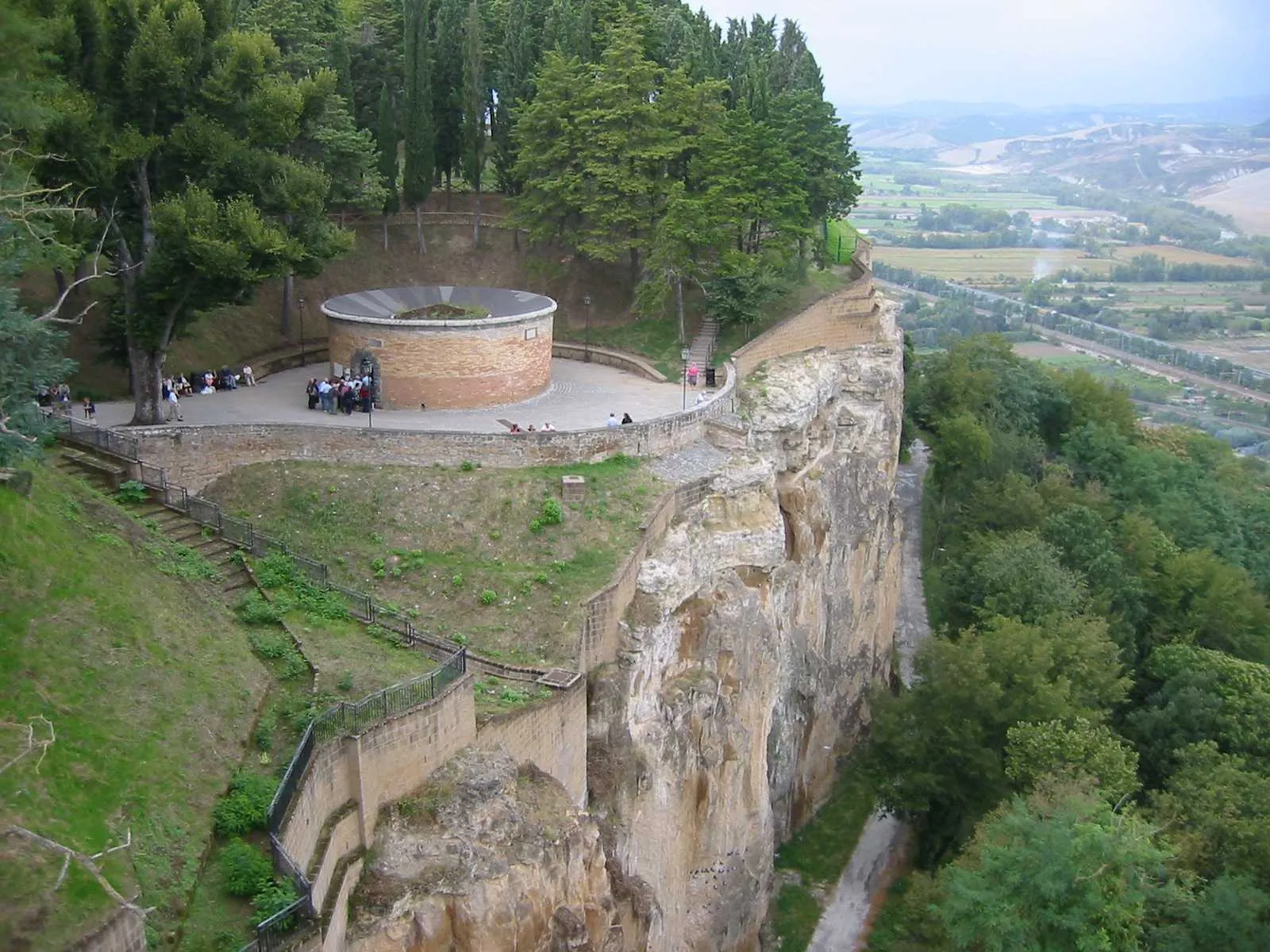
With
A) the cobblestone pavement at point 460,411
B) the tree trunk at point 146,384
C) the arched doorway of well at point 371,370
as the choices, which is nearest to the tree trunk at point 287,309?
the cobblestone pavement at point 460,411

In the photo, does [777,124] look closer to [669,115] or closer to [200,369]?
[669,115]

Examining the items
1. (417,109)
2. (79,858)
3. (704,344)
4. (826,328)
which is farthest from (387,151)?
(79,858)

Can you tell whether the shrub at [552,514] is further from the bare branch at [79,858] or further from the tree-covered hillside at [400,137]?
the bare branch at [79,858]

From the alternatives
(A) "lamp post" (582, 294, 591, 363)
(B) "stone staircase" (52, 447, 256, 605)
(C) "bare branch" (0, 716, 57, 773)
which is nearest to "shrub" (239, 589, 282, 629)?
(B) "stone staircase" (52, 447, 256, 605)

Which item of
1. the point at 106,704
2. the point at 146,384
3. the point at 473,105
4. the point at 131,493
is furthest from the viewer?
the point at 473,105

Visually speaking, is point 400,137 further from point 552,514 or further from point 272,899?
point 272,899

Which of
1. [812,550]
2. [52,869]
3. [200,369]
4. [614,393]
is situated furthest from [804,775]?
[52,869]

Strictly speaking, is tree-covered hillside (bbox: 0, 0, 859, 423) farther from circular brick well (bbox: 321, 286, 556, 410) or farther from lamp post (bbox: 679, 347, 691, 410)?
lamp post (bbox: 679, 347, 691, 410)
